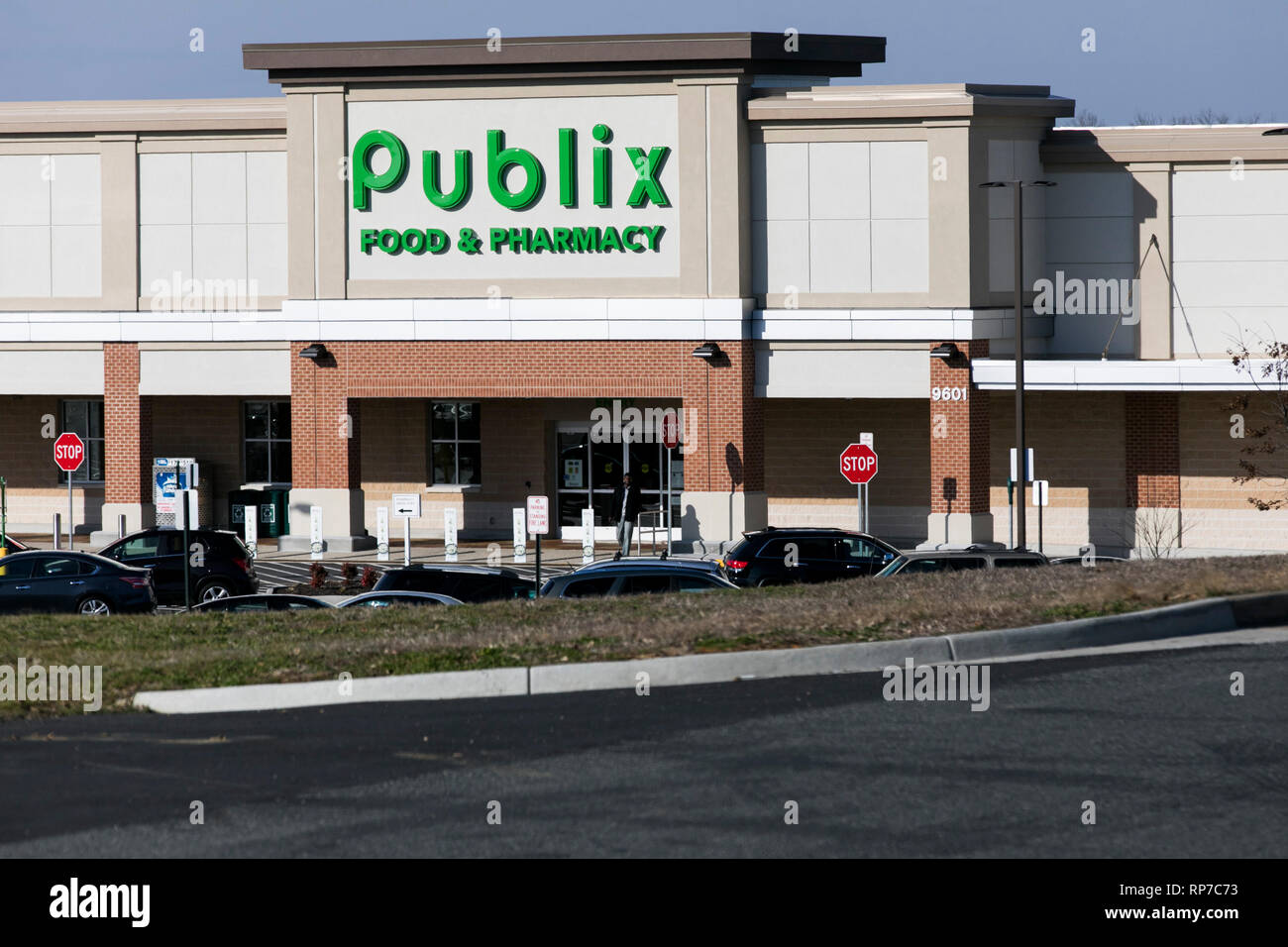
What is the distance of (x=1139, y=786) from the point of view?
980cm

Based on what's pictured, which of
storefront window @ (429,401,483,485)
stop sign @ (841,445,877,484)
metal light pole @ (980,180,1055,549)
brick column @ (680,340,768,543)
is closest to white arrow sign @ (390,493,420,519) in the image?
storefront window @ (429,401,483,485)

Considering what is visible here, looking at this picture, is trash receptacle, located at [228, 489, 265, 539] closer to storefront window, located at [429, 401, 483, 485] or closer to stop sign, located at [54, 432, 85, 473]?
stop sign, located at [54, 432, 85, 473]

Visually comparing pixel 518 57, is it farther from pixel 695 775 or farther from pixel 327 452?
pixel 695 775

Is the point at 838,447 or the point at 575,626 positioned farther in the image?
the point at 838,447

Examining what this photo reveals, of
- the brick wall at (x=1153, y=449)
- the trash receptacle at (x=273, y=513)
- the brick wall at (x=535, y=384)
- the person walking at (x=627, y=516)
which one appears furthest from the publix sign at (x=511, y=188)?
the brick wall at (x=1153, y=449)

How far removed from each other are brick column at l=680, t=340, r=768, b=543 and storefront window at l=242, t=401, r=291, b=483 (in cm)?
1115

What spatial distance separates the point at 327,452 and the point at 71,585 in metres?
12.9

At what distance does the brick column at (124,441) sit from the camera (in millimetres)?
40438

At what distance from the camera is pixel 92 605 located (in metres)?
26.4

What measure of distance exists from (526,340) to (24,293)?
12381mm

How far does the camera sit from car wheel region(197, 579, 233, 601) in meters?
30.8

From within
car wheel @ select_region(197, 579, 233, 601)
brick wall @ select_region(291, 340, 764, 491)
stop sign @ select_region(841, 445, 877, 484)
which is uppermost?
brick wall @ select_region(291, 340, 764, 491)

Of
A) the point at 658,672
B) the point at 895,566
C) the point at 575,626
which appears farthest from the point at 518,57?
the point at 658,672
